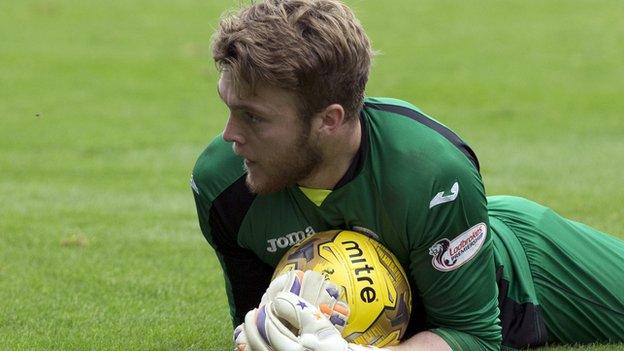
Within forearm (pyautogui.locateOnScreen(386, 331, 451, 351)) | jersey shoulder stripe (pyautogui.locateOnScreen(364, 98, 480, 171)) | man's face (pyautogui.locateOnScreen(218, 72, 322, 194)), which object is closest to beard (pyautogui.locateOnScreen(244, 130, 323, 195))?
man's face (pyautogui.locateOnScreen(218, 72, 322, 194))

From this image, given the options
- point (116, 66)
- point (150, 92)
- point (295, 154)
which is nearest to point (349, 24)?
point (295, 154)

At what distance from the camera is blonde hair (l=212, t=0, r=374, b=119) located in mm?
4434

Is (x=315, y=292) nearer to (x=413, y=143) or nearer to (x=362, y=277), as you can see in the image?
(x=362, y=277)

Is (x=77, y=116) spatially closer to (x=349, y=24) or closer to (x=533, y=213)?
(x=533, y=213)

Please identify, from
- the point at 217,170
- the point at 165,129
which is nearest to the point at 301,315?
the point at 217,170

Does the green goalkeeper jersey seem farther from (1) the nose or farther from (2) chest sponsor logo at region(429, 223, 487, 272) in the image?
(1) the nose

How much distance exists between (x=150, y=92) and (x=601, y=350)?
13.4 metres

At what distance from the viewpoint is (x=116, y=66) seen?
20234mm

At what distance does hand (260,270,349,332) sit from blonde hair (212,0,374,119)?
1.95ft

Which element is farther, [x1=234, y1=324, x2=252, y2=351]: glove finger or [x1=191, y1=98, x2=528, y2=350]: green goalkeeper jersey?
[x1=191, y1=98, x2=528, y2=350]: green goalkeeper jersey

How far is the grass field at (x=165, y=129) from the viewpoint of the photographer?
7.10 meters

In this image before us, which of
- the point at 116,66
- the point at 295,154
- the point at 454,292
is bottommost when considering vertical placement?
the point at 116,66

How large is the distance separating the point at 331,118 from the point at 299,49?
0.33m

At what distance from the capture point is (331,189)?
4.91 m
